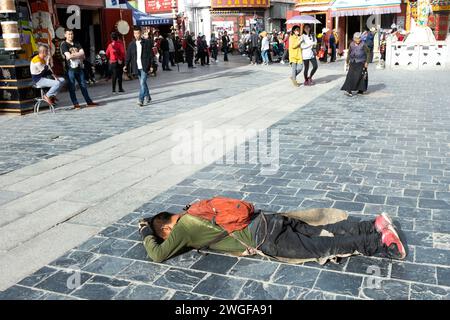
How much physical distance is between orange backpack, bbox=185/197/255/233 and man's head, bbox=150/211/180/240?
0.21 meters

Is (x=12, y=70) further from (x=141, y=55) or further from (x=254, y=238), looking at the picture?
(x=254, y=238)

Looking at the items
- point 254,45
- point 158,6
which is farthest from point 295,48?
point 158,6

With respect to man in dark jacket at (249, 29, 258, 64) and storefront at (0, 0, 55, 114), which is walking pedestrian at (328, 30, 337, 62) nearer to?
man in dark jacket at (249, 29, 258, 64)

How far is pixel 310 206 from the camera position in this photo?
15.4 ft

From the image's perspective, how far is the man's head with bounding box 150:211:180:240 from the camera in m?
3.75

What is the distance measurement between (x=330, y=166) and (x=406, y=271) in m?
2.67

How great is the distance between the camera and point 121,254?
12.6 feet

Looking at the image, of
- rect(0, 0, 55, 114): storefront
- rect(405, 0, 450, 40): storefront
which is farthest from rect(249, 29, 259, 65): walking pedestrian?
rect(0, 0, 55, 114): storefront

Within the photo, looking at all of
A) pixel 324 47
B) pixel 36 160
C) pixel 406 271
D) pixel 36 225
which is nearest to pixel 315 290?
pixel 406 271

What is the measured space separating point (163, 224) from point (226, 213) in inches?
21.4

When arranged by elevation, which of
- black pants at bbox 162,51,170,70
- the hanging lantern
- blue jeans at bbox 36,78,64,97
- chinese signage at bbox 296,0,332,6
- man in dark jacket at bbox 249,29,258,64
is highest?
chinese signage at bbox 296,0,332,6

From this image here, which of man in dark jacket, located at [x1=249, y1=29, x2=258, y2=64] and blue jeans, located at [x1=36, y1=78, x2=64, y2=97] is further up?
man in dark jacket, located at [x1=249, y1=29, x2=258, y2=64]

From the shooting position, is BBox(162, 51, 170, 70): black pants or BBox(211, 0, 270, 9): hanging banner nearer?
BBox(162, 51, 170, 70): black pants

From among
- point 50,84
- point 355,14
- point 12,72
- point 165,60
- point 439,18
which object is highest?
point 355,14
